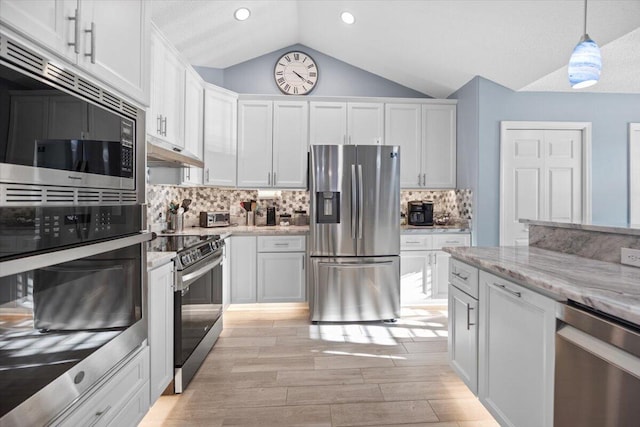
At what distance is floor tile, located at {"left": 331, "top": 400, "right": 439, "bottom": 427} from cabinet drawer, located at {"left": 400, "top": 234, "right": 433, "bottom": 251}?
1996 millimetres

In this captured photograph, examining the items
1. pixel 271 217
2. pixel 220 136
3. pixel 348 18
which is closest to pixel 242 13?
pixel 348 18

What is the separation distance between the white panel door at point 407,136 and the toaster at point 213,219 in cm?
219

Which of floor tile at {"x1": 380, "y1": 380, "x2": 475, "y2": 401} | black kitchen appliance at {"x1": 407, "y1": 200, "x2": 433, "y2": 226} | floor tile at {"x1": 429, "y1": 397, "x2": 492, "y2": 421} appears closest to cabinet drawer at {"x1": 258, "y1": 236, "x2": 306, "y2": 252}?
black kitchen appliance at {"x1": 407, "y1": 200, "x2": 433, "y2": 226}

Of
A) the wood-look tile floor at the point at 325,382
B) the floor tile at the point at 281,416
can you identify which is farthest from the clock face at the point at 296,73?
the floor tile at the point at 281,416

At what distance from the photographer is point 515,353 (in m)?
1.48

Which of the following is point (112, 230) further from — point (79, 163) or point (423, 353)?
point (423, 353)

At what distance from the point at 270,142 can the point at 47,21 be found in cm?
313

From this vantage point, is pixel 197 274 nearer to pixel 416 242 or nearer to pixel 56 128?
pixel 56 128

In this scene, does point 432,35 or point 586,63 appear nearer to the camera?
point 586,63

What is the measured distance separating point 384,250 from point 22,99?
307 cm

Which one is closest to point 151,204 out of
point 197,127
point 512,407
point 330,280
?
point 197,127

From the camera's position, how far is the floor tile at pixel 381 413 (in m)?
1.88

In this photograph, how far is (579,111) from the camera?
12.5 ft

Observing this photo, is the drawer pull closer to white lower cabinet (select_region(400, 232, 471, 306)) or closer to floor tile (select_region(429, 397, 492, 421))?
floor tile (select_region(429, 397, 492, 421))
